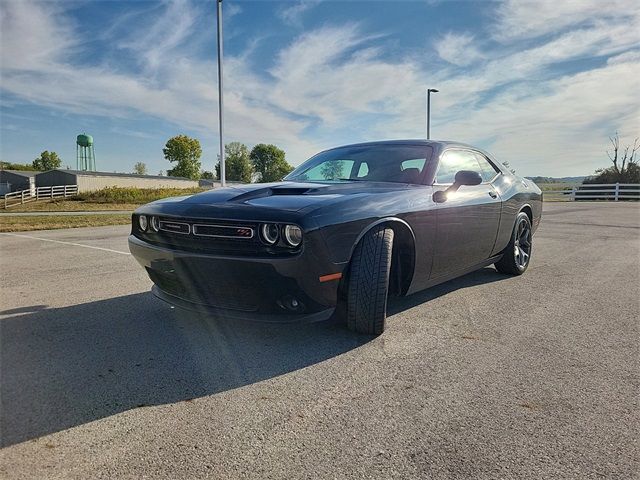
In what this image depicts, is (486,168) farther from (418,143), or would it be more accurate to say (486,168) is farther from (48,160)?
(48,160)

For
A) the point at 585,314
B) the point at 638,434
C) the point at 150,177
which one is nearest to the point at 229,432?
the point at 638,434

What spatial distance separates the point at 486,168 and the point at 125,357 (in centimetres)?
369

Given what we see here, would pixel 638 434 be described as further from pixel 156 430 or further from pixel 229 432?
pixel 156 430

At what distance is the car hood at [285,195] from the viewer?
2.53m

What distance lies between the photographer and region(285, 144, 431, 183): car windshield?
11.6 ft

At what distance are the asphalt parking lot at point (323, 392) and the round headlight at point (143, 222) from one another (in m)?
0.67

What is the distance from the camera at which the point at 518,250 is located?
186 inches

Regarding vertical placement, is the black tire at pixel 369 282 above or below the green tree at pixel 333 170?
below

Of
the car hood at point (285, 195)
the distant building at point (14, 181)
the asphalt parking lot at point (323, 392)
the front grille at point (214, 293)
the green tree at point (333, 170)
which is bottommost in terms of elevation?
the asphalt parking lot at point (323, 392)

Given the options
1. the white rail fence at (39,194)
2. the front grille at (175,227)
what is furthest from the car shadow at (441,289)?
the white rail fence at (39,194)

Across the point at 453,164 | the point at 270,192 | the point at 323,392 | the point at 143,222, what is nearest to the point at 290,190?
the point at 270,192

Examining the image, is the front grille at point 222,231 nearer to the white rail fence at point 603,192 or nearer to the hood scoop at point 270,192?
the hood scoop at point 270,192

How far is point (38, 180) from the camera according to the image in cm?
5069

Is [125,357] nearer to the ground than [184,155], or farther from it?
nearer to the ground
